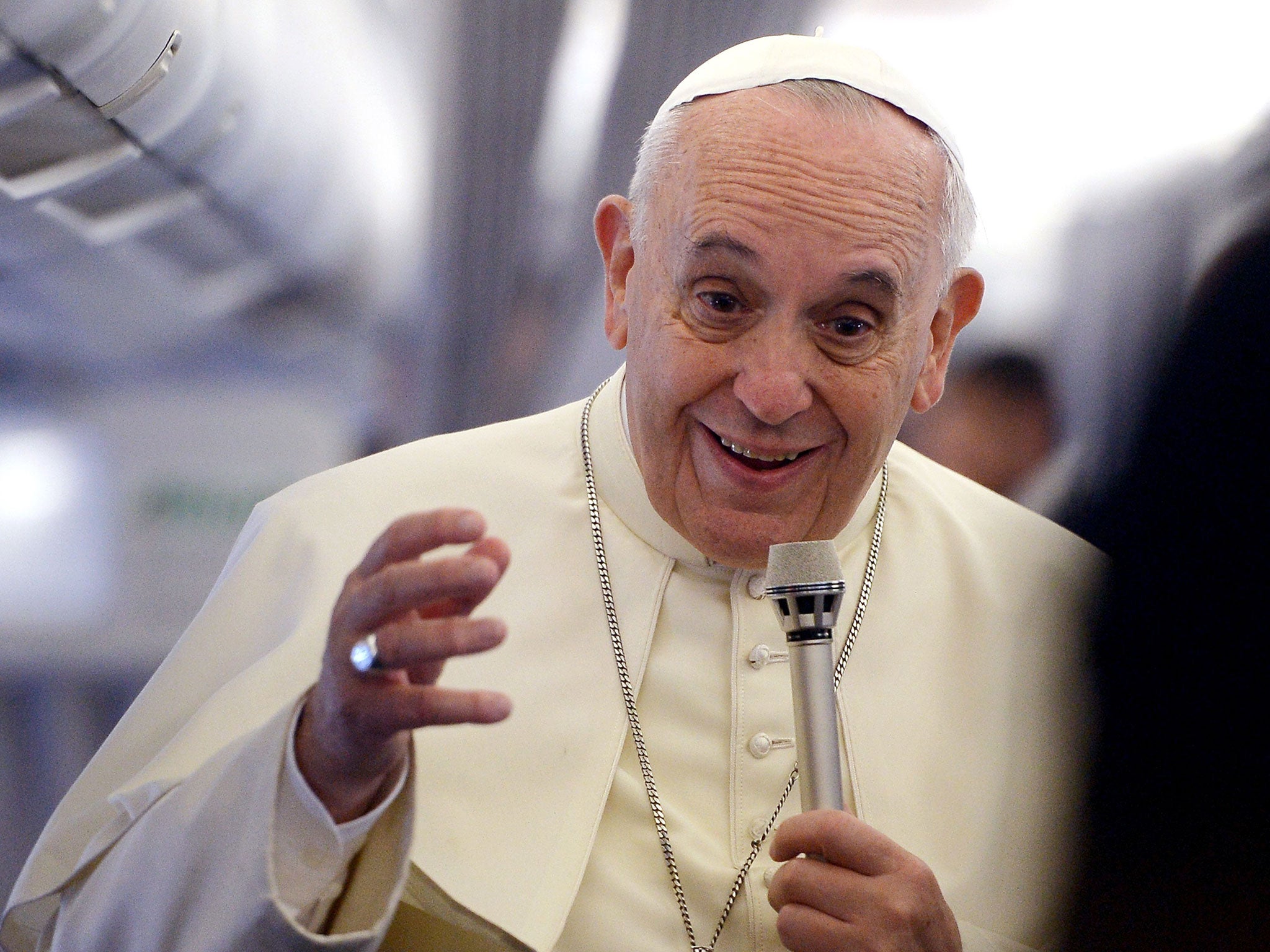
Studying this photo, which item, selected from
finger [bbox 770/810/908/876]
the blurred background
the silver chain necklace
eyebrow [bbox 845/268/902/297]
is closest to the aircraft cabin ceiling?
the blurred background

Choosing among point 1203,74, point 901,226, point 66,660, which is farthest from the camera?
point 1203,74

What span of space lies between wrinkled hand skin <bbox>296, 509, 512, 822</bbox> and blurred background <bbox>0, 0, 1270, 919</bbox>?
89 centimetres

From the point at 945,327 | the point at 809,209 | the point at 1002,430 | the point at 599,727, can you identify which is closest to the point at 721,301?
the point at 809,209

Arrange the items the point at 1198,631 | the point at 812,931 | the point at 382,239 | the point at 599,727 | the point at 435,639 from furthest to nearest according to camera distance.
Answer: the point at 382,239 < the point at 599,727 < the point at 812,931 < the point at 435,639 < the point at 1198,631

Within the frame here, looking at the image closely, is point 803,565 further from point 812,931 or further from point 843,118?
point 843,118

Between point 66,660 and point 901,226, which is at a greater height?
point 901,226

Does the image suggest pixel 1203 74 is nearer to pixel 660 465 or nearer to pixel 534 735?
pixel 660 465

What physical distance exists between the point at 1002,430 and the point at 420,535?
1.98 m

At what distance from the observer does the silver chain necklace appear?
2047 millimetres

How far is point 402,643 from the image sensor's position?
142cm

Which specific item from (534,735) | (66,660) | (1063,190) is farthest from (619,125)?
(66,660)

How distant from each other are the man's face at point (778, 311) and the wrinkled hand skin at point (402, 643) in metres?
0.68

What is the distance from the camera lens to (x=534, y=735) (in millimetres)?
2105

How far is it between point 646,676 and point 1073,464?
50.5 inches
